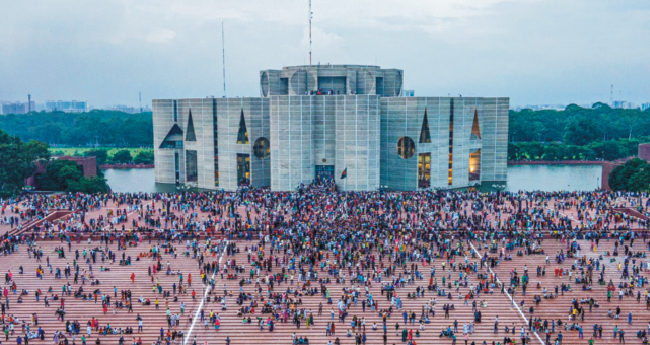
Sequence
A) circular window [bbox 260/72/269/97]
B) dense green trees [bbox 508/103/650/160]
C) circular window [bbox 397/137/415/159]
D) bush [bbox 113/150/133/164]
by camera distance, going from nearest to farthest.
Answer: circular window [bbox 397/137/415/159]
circular window [bbox 260/72/269/97]
dense green trees [bbox 508/103/650/160]
bush [bbox 113/150/133/164]

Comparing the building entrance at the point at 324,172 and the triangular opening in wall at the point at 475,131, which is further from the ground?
the triangular opening in wall at the point at 475,131

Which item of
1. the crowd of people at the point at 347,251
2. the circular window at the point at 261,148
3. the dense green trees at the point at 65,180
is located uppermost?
the circular window at the point at 261,148

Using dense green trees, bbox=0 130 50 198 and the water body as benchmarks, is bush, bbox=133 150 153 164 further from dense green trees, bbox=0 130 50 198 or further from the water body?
dense green trees, bbox=0 130 50 198

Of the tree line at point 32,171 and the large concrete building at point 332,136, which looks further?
the large concrete building at point 332,136

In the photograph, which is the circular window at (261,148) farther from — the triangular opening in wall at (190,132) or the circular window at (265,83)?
the circular window at (265,83)

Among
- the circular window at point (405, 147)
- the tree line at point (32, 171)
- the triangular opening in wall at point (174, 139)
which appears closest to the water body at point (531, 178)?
the triangular opening in wall at point (174, 139)

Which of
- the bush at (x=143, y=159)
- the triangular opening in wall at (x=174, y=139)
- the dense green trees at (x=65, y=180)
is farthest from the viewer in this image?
the bush at (x=143, y=159)

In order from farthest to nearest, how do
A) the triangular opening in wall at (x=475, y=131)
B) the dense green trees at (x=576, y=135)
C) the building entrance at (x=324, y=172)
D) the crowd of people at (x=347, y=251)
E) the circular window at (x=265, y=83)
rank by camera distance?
1. the dense green trees at (x=576, y=135)
2. the circular window at (x=265, y=83)
3. the triangular opening in wall at (x=475, y=131)
4. the building entrance at (x=324, y=172)
5. the crowd of people at (x=347, y=251)

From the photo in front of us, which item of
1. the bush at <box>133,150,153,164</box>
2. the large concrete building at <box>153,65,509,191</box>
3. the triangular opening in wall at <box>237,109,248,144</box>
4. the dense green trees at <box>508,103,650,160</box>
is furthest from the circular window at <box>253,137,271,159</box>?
the dense green trees at <box>508,103,650,160</box>
